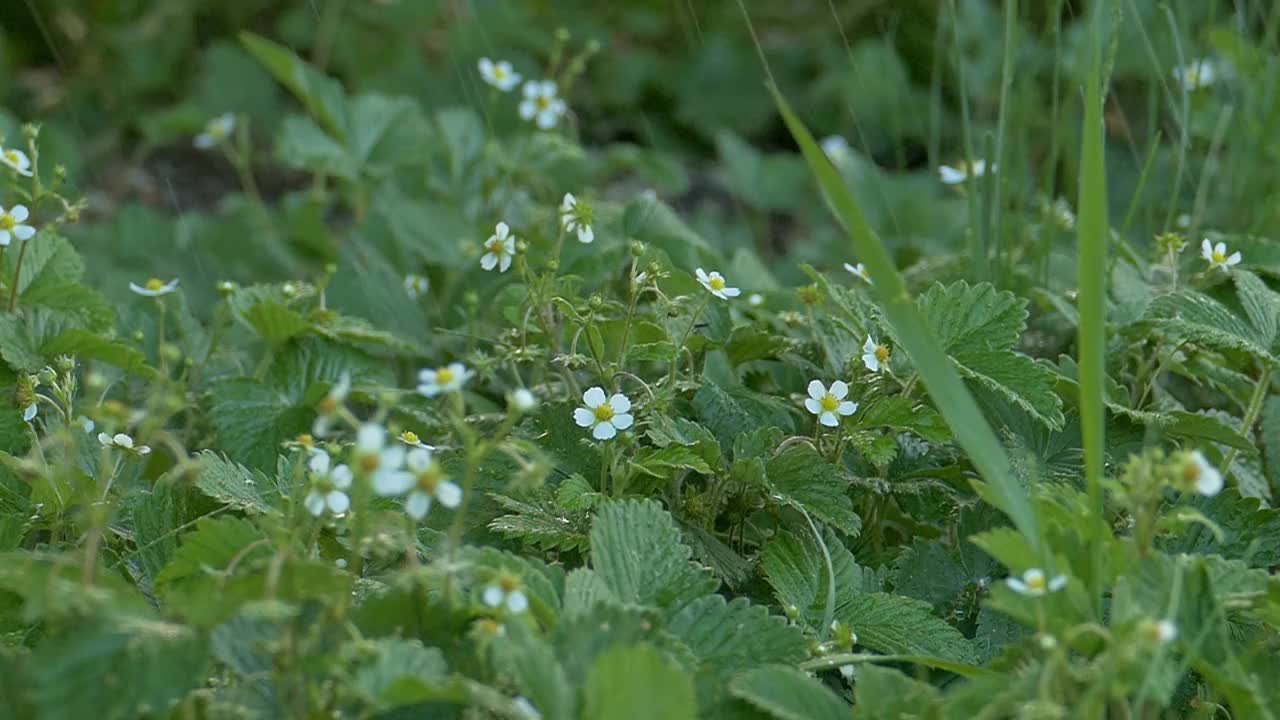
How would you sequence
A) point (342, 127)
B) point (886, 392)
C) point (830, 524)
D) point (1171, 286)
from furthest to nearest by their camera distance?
1. point (342, 127)
2. point (1171, 286)
3. point (886, 392)
4. point (830, 524)

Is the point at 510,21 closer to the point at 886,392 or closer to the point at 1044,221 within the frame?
the point at 1044,221

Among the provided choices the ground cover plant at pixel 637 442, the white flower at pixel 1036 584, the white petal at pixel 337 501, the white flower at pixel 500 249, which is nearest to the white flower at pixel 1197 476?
the ground cover plant at pixel 637 442

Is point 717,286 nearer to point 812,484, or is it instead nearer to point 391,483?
point 812,484

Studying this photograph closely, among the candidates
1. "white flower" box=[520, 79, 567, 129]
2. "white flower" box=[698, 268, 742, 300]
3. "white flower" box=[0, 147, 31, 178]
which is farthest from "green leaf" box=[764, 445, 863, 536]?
"white flower" box=[520, 79, 567, 129]

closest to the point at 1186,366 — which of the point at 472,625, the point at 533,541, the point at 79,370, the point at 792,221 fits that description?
the point at 533,541

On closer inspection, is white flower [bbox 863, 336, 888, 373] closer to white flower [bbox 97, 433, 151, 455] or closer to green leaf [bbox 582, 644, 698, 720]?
green leaf [bbox 582, 644, 698, 720]


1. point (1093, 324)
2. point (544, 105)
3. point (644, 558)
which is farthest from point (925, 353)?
point (544, 105)

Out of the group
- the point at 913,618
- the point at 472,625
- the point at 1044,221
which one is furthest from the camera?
the point at 1044,221
